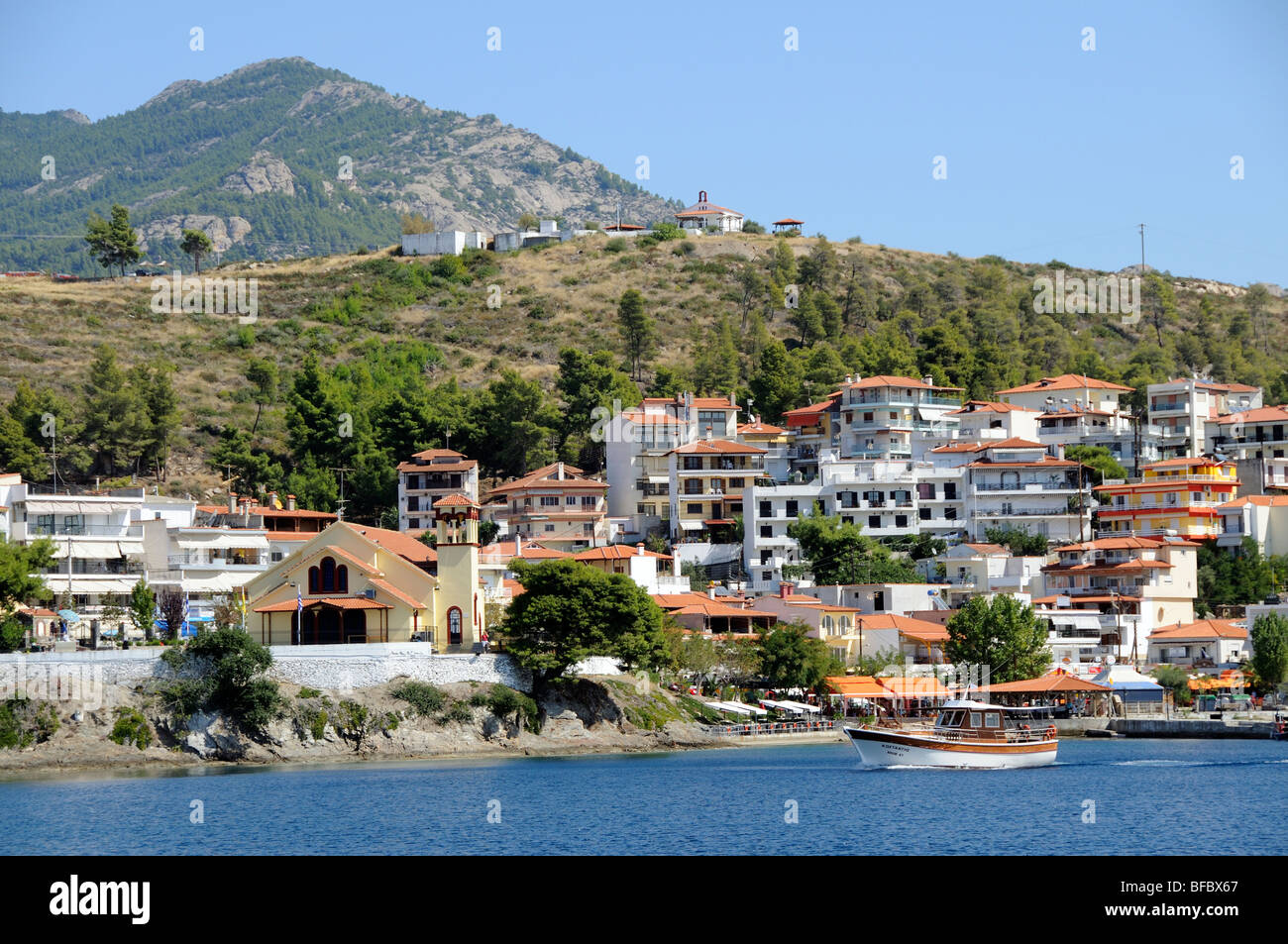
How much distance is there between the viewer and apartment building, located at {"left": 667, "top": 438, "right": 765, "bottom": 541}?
10431 centimetres

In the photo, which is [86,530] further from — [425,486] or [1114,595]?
[1114,595]

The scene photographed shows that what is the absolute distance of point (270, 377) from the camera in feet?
408

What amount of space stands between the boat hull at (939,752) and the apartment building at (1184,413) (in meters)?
59.0

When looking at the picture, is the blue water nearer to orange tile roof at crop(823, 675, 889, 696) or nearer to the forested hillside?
orange tile roof at crop(823, 675, 889, 696)

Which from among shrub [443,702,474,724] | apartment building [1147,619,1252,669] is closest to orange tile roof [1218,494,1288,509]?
apartment building [1147,619,1252,669]

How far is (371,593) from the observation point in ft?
230

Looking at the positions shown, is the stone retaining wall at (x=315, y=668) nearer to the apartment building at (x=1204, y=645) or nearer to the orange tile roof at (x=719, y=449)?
the apartment building at (x=1204, y=645)

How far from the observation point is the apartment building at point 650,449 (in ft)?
351

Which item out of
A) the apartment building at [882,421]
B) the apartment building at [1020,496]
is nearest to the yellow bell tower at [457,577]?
the apartment building at [1020,496]

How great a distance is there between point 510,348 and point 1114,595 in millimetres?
76799

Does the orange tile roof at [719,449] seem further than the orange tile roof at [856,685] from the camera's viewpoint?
Yes

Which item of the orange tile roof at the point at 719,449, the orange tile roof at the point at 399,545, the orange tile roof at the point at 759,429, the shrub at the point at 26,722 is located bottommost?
the shrub at the point at 26,722

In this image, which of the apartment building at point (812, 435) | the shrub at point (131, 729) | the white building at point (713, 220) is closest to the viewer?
the shrub at point (131, 729)
